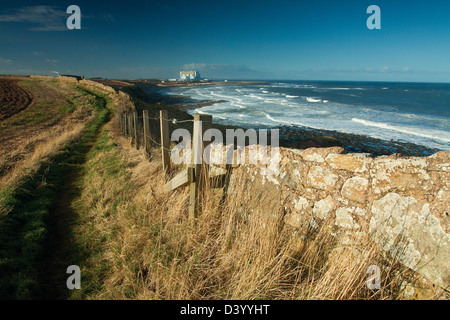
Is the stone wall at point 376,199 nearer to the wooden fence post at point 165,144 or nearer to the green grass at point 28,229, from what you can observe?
the wooden fence post at point 165,144

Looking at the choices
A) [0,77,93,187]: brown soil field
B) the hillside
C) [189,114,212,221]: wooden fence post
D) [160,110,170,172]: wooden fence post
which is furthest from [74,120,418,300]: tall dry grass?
[0,77,93,187]: brown soil field

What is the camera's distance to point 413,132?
762 inches

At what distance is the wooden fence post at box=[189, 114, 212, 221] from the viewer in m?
3.18

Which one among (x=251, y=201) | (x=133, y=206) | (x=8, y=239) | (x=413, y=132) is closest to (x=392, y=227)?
(x=251, y=201)

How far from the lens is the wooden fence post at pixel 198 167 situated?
3.18m

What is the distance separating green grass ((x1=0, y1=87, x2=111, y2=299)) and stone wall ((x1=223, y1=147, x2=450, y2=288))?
10.6 feet

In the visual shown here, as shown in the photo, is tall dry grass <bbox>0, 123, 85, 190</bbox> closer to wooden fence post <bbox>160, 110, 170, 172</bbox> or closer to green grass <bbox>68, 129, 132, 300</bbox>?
green grass <bbox>68, 129, 132, 300</bbox>

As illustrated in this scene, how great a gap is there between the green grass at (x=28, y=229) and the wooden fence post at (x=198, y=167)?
6.85 ft

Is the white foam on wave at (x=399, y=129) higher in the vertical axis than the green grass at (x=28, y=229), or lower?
higher

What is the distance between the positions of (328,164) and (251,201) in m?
1.15

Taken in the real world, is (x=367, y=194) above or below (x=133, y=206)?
above

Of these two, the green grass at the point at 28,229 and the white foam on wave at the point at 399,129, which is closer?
the green grass at the point at 28,229

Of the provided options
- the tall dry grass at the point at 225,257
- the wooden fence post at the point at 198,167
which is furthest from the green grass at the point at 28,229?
the wooden fence post at the point at 198,167
